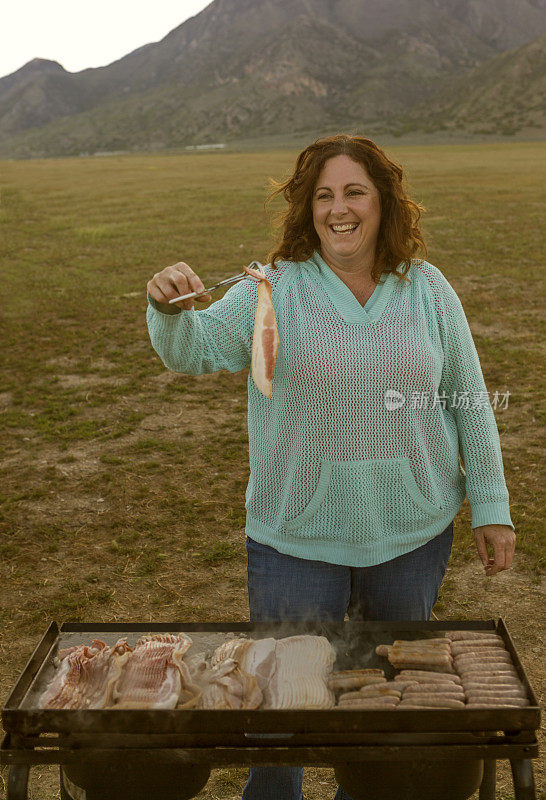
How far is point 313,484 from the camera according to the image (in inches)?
104

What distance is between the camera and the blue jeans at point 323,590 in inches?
107

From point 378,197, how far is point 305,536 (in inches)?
52.1

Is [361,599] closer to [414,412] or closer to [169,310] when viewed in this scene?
[414,412]

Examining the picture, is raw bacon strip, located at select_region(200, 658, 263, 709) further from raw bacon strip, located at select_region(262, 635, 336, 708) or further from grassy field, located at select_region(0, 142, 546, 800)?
grassy field, located at select_region(0, 142, 546, 800)

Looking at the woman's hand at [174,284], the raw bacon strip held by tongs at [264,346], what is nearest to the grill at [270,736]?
the raw bacon strip held by tongs at [264,346]

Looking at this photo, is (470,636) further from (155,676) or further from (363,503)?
(155,676)

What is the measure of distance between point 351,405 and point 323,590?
27.9 inches

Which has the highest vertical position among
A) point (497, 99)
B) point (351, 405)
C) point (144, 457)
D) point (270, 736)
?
point (497, 99)

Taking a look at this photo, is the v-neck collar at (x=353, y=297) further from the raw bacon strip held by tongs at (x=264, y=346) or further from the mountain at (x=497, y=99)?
the mountain at (x=497, y=99)

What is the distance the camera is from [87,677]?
2510 mm

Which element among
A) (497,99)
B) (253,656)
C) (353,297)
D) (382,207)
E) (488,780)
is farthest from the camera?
(497,99)

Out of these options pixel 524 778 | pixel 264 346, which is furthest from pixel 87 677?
pixel 524 778

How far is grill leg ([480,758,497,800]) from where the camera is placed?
9.53 feet

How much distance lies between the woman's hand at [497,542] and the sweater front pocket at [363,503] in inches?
13.4
